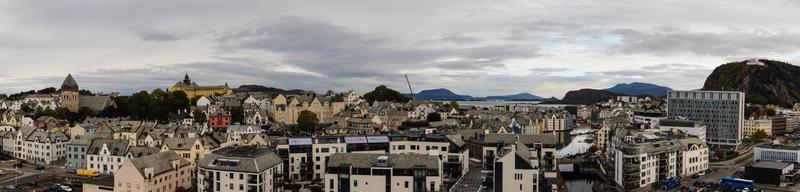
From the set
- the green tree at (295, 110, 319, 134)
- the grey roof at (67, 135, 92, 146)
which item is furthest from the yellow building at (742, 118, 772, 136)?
the grey roof at (67, 135, 92, 146)

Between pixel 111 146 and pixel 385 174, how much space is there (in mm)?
A: 27344

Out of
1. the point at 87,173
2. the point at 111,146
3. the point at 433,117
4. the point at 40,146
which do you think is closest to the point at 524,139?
the point at 111,146

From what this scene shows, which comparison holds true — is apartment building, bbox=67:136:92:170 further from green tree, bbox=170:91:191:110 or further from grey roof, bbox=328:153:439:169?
green tree, bbox=170:91:191:110

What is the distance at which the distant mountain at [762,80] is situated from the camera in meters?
147

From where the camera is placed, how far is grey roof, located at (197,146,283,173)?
3828 cm

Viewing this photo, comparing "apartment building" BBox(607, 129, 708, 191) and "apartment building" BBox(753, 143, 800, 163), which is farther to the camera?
"apartment building" BBox(753, 143, 800, 163)

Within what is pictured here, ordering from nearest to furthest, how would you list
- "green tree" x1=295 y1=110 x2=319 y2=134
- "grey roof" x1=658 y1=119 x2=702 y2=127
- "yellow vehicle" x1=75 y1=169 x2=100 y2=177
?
"yellow vehicle" x1=75 y1=169 x2=100 y2=177
"grey roof" x1=658 y1=119 x2=702 y2=127
"green tree" x1=295 y1=110 x2=319 y2=134

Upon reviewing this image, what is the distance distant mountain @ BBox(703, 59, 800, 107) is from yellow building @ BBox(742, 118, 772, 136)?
174ft

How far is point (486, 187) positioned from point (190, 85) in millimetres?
102413

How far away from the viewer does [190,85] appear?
130000 millimetres

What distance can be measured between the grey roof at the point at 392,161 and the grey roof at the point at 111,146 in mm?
22579

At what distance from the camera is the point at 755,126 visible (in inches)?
3607

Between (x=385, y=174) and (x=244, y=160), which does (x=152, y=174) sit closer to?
(x=244, y=160)

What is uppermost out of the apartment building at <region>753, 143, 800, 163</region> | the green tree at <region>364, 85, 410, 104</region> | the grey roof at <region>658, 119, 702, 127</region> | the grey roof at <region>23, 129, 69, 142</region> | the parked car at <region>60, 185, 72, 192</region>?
the green tree at <region>364, 85, 410, 104</region>
